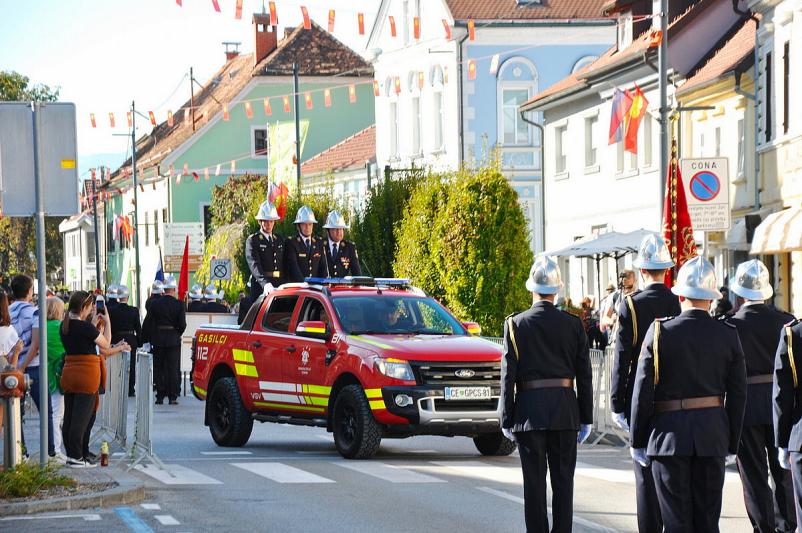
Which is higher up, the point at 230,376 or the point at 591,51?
the point at 591,51

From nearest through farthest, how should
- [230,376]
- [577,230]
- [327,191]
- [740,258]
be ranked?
[230,376] → [740,258] → [577,230] → [327,191]

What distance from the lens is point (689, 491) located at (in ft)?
30.3

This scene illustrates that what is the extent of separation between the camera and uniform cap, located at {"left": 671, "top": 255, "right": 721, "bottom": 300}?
9.33 metres

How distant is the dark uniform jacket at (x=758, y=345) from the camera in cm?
1128

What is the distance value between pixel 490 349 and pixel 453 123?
42121 mm

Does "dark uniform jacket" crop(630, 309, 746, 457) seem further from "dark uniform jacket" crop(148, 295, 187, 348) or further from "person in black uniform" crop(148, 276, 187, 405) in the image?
"dark uniform jacket" crop(148, 295, 187, 348)

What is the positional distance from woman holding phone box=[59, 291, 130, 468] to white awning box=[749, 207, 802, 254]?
16952 millimetres

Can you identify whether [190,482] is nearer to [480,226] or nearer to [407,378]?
[407,378]

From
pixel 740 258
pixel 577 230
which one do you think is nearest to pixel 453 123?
pixel 577 230

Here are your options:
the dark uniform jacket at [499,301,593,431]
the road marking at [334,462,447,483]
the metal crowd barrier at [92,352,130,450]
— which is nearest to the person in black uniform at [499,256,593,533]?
the dark uniform jacket at [499,301,593,431]

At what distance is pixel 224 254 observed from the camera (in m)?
66.1

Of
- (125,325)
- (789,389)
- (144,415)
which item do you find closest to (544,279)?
(789,389)

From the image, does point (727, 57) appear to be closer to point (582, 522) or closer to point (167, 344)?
point (167, 344)

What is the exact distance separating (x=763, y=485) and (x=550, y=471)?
5.02 feet
